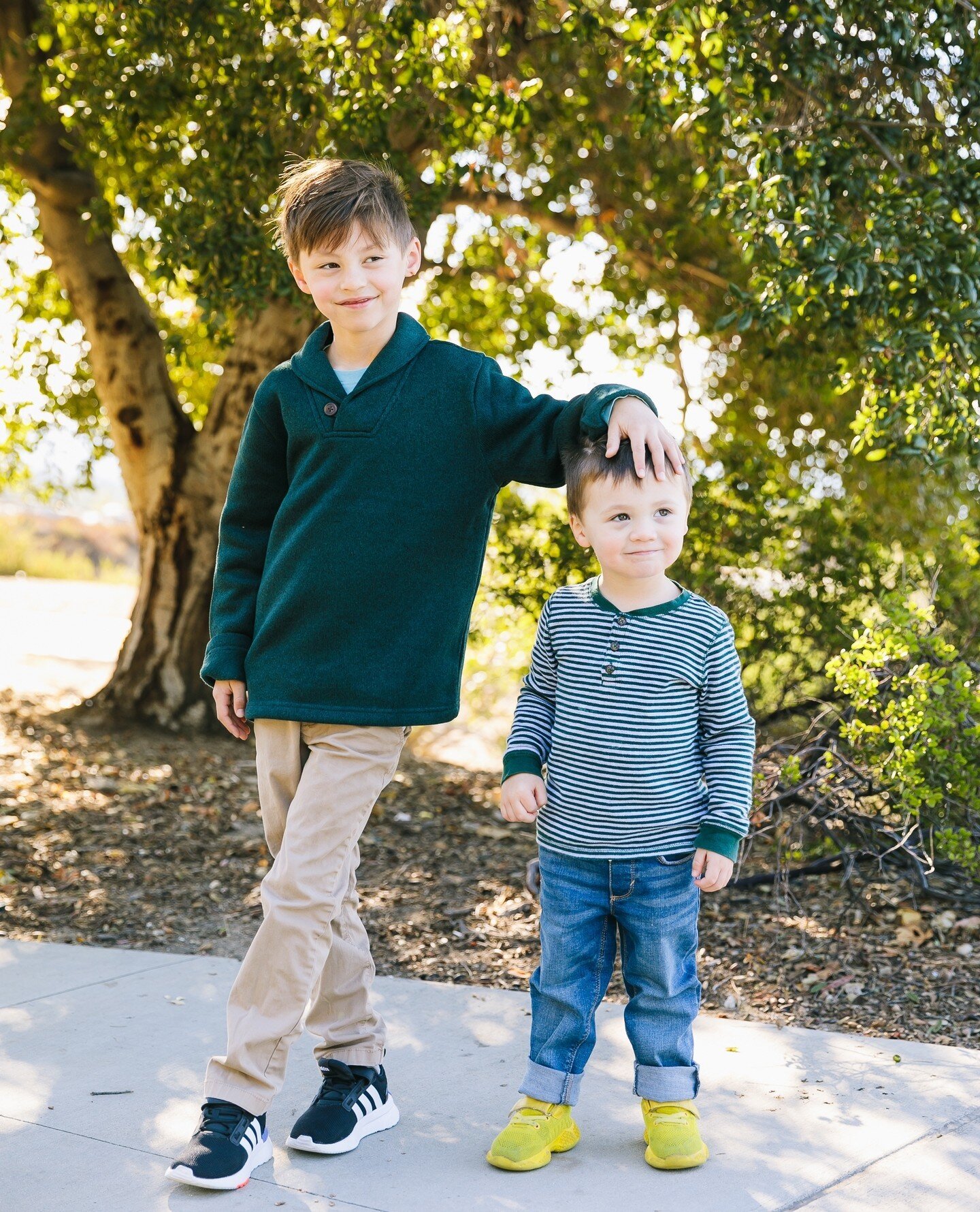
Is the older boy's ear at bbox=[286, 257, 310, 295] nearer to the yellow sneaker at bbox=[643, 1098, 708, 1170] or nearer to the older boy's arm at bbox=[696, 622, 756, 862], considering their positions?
the older boy's arm at bbox=[696, 622, 756, 862]

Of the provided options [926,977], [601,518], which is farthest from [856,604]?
[601,518]

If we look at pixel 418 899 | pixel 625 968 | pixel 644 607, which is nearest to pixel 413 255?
pixel 644 607

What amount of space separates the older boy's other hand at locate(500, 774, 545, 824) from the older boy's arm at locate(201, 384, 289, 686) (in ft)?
2.06

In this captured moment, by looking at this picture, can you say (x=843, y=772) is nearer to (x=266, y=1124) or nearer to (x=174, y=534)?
(x=266, y=1124)

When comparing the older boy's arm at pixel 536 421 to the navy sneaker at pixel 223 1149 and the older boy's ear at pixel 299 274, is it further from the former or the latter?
the navy sneaker at pixel 223 1149

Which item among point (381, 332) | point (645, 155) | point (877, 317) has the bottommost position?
point (381, 332)

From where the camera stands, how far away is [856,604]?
218 inches

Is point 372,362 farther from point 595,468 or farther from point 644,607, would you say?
point 644,607

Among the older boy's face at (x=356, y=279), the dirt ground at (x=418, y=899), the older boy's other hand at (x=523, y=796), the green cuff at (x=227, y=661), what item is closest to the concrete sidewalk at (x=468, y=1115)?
the dirt ground at (x=418, y=899)

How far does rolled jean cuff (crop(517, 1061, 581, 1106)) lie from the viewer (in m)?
2.47

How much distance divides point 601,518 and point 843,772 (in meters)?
1.88

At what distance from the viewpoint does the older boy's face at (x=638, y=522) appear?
94.3 inches

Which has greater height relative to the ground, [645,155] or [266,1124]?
[645,155]

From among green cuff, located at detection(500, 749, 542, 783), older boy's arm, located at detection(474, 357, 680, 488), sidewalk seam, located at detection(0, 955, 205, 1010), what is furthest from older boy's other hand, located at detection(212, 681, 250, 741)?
sidewalk seam, located at detection(0, 955, 205, 1010)
